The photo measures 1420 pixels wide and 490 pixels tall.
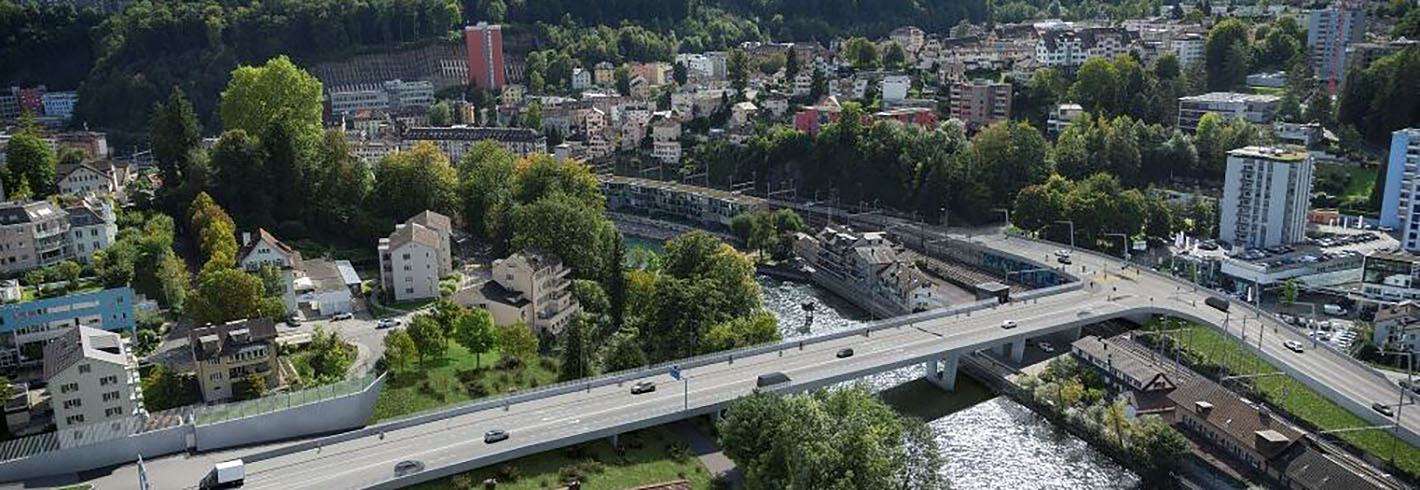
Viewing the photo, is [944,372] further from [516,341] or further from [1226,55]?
[1226,55]

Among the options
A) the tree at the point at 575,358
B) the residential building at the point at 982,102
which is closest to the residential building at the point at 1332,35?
the residential building at the point at 982,102

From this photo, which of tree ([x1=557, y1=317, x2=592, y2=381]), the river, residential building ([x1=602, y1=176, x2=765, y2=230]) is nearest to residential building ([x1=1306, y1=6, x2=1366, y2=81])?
residential building ([x1=602, y1=176, x2=765, y2=230])

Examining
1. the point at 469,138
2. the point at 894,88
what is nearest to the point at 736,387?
the point at 469,138

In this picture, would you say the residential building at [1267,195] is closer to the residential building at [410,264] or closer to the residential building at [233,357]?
the residential building at [410,264]

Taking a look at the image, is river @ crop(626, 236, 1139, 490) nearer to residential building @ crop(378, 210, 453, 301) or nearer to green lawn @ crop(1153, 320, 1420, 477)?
green lawn @ crop(1153, 320, 1420, 477)

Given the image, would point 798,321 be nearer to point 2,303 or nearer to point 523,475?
point 523,475

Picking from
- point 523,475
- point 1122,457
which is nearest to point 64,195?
point 523,475
